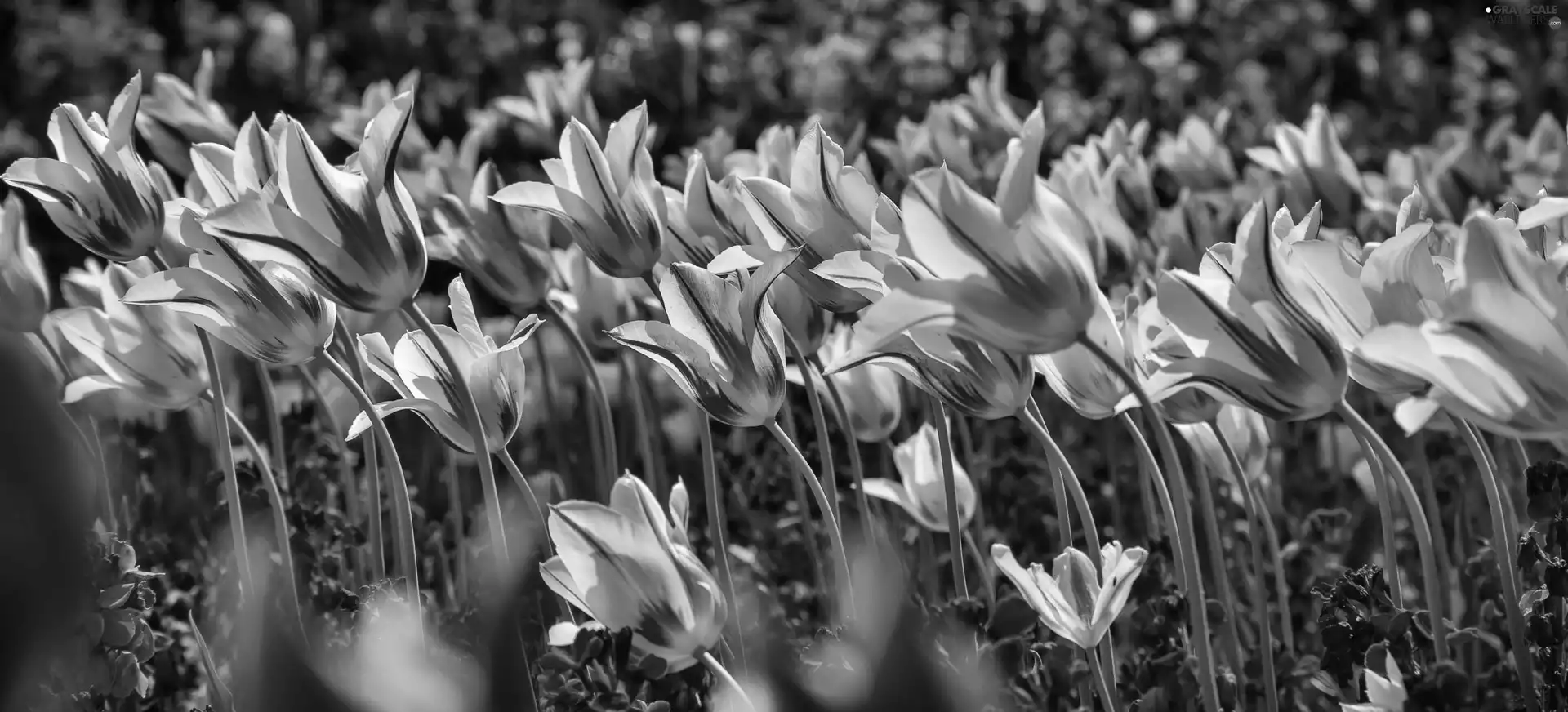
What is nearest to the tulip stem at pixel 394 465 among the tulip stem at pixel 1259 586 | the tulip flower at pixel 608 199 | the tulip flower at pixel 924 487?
the tulip flower at pixel 608 199

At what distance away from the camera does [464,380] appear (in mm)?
1237

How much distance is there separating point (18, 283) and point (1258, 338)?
1.48m

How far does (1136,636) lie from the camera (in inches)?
68.5

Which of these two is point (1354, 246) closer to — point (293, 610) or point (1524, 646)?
point (1524, 646)

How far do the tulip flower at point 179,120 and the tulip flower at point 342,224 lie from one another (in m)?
1.28

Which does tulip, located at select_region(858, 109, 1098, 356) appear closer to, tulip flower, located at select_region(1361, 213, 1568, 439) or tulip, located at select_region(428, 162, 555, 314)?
tulip flower, located at select_region(1361, 213, 1568, 439)

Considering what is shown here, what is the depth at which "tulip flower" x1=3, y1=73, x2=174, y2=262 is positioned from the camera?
146cm

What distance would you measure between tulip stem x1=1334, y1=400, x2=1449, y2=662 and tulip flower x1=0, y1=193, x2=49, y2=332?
153 cm

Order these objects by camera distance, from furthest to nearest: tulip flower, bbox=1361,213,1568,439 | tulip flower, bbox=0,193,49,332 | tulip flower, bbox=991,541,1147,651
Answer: tulip flower, bbox=0,193,49,332 < tulip flower, bbox=991,541,1147,651 < tulip flower, bbox=1361,213,1568,439

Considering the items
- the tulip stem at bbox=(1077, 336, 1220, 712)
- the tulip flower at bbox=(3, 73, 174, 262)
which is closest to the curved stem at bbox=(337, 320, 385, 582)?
the tulip flower at bbox=(3, 73, 174, 262)

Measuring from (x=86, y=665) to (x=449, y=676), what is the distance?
30.6 inches

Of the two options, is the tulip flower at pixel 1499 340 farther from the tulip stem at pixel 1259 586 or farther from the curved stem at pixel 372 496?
the curved stem at pixel 372 496

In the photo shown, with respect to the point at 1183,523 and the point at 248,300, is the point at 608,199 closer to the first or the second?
the point at 248,300

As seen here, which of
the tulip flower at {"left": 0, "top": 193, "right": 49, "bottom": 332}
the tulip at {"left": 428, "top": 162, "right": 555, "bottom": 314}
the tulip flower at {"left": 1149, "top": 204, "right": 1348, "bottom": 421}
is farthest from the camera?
the tulip at {"left": 428, "top": 162, "right": 555, "bottom": 314}
